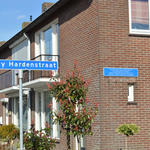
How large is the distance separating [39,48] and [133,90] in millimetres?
7834

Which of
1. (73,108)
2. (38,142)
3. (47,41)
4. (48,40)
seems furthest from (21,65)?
(47,41)

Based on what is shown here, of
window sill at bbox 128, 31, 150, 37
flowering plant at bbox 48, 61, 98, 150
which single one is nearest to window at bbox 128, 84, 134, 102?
window sill at bbox 128, 31, 150, 37

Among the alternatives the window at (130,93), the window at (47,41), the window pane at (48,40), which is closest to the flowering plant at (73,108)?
the window at (130,93)

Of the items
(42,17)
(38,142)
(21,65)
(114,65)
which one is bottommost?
(38,142)

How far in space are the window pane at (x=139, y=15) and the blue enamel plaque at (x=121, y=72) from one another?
152 cm

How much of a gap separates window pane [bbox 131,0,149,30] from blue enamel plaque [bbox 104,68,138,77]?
1.52 meters

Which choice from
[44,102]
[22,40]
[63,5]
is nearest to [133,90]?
[63,5]

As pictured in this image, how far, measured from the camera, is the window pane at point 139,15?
40.7 feet

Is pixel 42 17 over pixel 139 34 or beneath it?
over

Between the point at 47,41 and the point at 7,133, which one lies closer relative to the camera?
the point at 47,41

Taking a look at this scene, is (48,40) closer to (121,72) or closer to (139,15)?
(139,15)

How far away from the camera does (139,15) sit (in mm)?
12469

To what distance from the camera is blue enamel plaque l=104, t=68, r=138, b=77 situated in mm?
11728

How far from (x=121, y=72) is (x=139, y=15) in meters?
2.15
